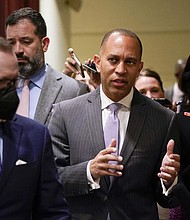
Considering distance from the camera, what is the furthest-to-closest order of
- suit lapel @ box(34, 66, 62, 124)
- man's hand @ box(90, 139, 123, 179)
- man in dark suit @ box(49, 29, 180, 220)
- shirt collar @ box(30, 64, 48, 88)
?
shirt collar @ box(30, 64, 48, 88) → suit lapel @ box(34, 66, 62, 124) → man in dark suit @ box(49, 29, 180, 220) → man's hand @ box(90, 139, 123, 179)

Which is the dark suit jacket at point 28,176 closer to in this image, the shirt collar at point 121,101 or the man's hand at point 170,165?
the man's hand at point 170,165

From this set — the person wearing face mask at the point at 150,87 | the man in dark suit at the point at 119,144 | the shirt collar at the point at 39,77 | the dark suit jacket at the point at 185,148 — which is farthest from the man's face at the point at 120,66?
the person wearing face mask at the point at 150,87

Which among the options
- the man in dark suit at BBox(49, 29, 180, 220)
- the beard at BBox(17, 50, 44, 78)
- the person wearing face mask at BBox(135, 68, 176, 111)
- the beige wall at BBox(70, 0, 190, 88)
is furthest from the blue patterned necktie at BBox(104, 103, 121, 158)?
the beige wall at BBox(70, 0, 190, 88)

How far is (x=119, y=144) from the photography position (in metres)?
1.96

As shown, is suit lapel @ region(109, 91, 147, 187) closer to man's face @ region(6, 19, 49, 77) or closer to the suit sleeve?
the suit sleeve

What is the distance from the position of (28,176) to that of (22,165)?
4 centimetres

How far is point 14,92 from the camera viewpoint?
4.56ft

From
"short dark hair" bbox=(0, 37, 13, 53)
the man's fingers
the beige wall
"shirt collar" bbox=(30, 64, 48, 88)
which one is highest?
"short dark hair" bbox=(0, 37, 13, 53)

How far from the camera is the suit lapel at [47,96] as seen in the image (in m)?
2.32

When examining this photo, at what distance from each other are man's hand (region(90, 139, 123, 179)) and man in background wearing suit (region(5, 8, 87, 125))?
0.55m

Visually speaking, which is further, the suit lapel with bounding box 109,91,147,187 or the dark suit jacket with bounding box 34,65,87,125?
the dark suit jacket with bounding box 34,65,87,125

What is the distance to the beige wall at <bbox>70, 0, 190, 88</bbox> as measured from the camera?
495cm

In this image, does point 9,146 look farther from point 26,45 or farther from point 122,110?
point 26,45

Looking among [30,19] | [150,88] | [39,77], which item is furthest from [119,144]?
[150,88]
